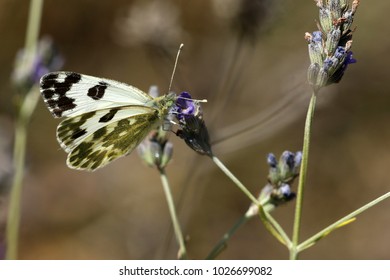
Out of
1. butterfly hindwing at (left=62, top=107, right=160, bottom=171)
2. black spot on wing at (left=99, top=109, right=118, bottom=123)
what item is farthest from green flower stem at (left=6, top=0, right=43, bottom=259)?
black spot on wing at (left=99, top=109, right=118, bottom=123)

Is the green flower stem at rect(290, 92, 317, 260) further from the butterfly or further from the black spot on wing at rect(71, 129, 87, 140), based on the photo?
the black spot on wing at rect(71, 129, 87, 140)

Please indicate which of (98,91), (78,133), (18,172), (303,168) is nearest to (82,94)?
(98,91)

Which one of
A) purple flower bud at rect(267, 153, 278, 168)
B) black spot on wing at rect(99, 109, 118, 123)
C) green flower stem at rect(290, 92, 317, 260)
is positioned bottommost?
green flower stem at rect(290, 92, 317, 260)

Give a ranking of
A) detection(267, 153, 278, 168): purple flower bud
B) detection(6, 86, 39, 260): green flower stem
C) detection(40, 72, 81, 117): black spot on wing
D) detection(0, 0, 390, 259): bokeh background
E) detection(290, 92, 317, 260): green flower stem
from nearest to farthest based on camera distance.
Answer: detection(290, 92, 317, 260): green flower stem → detection(267, 153, 278, 168): purple flower bud → detection(40, 72, 81, 117): black spot on wing → detection(6, 86, 39, 260): green flower stem → detection(0, 0, 390, 259): bokeh background

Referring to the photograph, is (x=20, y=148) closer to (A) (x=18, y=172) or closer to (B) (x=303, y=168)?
(A) (x=18, y=172)

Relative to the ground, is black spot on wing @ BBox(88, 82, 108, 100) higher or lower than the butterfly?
higher

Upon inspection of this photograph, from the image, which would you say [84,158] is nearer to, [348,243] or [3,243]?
[3,243]

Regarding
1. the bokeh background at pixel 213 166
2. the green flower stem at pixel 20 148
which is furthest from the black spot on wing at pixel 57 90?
the bokeh background at pixel 213 166
